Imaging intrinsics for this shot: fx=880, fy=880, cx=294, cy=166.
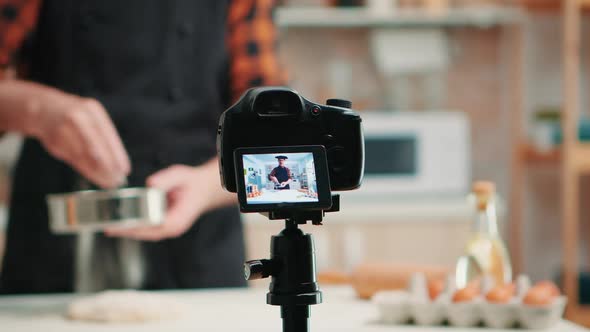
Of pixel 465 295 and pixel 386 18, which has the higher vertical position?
pixel 386 18

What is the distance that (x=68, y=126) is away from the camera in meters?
1.37

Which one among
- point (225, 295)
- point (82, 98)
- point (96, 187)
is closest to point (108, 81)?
point (82, 98)

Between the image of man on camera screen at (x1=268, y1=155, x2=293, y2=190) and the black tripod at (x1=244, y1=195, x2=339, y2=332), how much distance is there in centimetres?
2

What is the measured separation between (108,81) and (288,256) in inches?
40.6

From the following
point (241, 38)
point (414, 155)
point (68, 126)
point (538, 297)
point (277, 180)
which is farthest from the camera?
point (414, 155)

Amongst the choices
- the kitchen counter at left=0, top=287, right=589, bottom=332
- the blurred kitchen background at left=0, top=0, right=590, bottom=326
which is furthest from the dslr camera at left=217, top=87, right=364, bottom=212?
the blurred kitchen background at left=0, top=0, right=590, bottom=326

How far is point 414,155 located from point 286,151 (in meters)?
2.22

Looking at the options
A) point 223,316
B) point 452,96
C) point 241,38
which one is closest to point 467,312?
point 223,316

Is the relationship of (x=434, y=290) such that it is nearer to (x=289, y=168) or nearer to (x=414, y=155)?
(x=289, y=168)

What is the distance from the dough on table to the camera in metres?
1.04

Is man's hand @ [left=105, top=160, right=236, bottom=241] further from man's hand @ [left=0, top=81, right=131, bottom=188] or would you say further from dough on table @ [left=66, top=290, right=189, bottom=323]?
dough on table @ [left=66, top=290, right=189, bottom=323]

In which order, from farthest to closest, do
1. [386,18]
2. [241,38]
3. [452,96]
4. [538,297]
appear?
[452,96] < [386,18] < [241,38] < [538,297]

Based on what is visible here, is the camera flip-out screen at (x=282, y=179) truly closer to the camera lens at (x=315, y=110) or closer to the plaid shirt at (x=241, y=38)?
the camera lens at (x=315, y=110)

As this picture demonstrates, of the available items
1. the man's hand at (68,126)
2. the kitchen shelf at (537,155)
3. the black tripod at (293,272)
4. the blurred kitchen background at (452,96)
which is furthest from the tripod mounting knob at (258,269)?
the kitchen shelf at (537,155)
